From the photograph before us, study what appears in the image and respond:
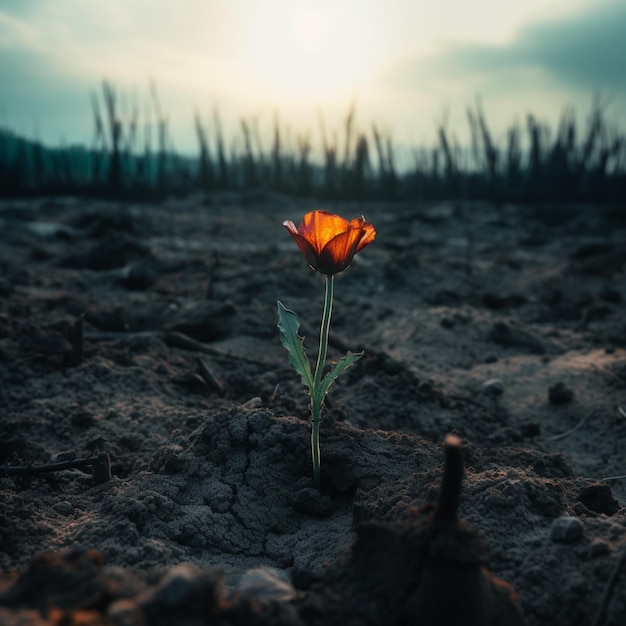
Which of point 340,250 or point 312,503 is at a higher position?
point 340,250

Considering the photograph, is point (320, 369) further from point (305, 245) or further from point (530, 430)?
point (530, 430)

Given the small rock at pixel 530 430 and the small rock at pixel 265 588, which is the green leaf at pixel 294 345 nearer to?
the small rock at pixel 265 588

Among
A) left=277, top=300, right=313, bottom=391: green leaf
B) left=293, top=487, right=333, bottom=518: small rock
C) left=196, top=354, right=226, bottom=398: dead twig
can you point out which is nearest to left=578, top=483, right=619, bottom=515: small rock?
left=293, top=487, right=333, bottom=518: small rock

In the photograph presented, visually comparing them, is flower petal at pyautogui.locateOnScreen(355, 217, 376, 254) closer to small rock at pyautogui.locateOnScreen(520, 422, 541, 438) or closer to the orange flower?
the orange flower

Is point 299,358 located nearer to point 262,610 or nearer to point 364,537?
point 364,537

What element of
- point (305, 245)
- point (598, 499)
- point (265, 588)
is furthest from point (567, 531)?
point (305, 245)

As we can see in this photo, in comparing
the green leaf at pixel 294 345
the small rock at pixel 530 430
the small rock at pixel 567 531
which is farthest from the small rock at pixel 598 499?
the small rock at pixel 530 430
